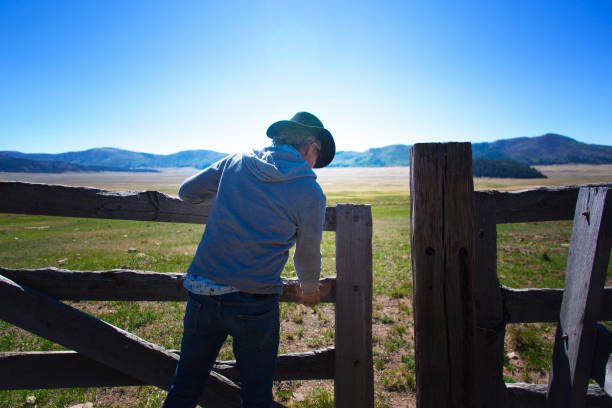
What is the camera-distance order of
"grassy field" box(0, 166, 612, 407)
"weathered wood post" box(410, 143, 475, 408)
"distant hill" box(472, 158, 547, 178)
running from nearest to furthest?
"weathered wood post" box(410, 143, 475, 408)
"grassy field" box(0, 166, 612, 407)
"distant hill" box(472, 158, 547, 178)

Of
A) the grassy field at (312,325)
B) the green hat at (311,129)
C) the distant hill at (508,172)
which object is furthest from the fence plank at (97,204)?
the distant hill at (508,172)

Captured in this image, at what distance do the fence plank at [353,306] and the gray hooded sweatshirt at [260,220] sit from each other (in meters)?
0.49

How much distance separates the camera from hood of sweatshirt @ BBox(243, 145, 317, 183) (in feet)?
6.44

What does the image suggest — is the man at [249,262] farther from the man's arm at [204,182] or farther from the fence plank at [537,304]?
the fence plank at [537,304]

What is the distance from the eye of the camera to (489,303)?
7.82ft

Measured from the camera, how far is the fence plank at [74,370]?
2.64 m

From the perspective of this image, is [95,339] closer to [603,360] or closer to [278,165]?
[278,165]

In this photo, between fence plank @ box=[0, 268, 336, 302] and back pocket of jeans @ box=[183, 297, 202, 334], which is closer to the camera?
back pocket of jeans @ box=[183, 297, 202, 334]

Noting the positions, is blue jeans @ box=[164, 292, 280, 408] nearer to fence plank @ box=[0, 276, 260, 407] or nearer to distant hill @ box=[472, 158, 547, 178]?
fence plank @ box=[0, 276, 260, 407]

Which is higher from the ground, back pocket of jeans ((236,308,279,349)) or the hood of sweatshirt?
the hood of sweatshirt

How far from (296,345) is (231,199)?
3.72 metres

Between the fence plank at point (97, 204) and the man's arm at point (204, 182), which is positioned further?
the fence plank at point (97, 204)

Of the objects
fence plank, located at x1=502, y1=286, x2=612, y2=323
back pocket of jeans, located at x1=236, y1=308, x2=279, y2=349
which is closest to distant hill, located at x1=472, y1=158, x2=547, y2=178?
fence plank, located at x1=502, y1=286, x2=612, y2=323

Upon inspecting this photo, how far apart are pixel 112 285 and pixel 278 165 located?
68.9 inches
